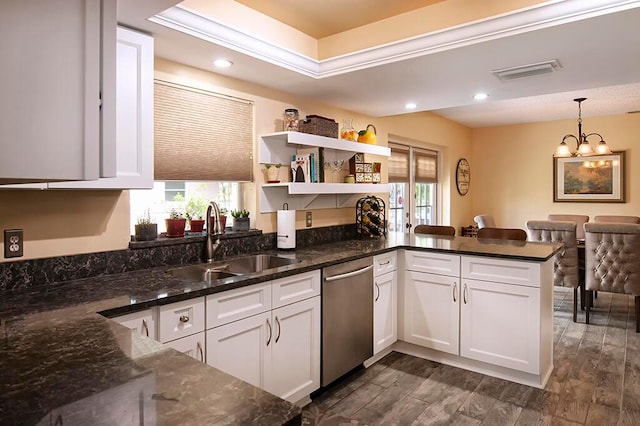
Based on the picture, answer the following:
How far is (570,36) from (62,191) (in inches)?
110

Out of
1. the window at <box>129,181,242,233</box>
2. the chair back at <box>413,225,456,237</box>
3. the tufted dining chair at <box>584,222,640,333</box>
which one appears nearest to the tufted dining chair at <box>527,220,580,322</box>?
the tufted dining chair at <box>584,222,640,333</box>

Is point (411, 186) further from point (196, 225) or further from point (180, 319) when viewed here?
point (180, 319)

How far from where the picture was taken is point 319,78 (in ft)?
10.2

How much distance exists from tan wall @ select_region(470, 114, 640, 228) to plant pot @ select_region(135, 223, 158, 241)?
6171 millimetres

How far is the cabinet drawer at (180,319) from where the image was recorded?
1.82m

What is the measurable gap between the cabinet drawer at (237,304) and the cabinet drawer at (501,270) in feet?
5.07

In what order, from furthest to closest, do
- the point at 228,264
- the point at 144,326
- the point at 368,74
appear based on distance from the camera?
the point at 368,74 < the point at 228,264 < the point at 144,326

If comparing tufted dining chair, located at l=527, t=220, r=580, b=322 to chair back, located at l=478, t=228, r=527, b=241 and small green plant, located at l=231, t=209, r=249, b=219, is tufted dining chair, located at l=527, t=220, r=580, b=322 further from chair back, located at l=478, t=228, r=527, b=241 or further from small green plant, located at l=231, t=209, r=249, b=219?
small green plant, located at l=231, t=209, r=249, b=219

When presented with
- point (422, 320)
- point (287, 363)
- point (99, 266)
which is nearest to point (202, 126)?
point (99, 266)

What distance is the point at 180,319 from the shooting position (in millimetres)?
1880

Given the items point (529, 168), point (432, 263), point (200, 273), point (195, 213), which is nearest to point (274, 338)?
point (200, 273)

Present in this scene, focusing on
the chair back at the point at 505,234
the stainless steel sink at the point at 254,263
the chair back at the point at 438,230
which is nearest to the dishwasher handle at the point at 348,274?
the stainless steel sink at the point at 254,263

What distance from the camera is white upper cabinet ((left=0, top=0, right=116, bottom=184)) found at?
2.90ft

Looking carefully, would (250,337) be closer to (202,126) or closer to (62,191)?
(62,191)
